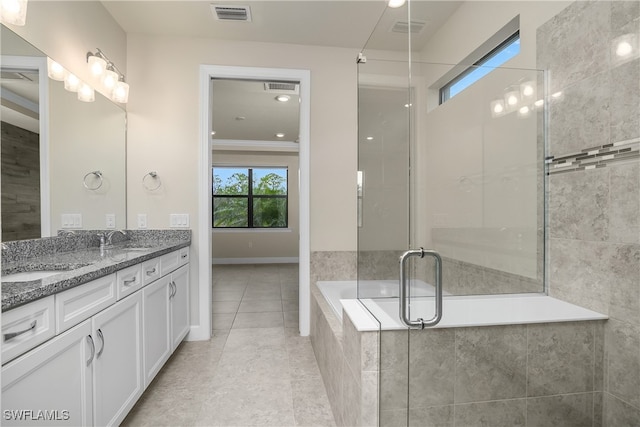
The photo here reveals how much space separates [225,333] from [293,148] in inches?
180

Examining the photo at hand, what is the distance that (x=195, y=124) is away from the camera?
9.19ft

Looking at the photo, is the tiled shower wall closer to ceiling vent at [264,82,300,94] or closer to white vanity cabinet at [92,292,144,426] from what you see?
white vanity cabinet at [92,292,144,426]

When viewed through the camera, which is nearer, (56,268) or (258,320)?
(56,268)

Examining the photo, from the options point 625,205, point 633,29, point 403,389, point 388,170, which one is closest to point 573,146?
point 625,205

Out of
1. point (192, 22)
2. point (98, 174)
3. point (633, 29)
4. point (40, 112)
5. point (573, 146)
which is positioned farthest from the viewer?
point (192, 22)

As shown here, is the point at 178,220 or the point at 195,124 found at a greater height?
the point at 195,124

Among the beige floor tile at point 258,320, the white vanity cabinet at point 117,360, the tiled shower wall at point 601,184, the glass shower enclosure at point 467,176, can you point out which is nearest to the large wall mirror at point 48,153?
the white vanity cabinet at point 117,360

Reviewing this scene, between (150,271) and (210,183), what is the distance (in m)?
1.09

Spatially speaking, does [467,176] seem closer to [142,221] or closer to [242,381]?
[242,381]

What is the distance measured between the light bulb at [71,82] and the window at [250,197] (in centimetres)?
510

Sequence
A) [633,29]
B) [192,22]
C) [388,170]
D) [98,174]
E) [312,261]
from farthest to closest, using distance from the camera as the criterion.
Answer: [312,261] < [192,22] < [98,174] < [388,170] < [633,29]

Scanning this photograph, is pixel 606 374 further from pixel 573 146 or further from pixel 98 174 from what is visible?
→ pixel 98 174

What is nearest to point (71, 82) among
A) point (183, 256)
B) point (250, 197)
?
point (183, 256)

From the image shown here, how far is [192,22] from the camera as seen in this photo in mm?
2557
